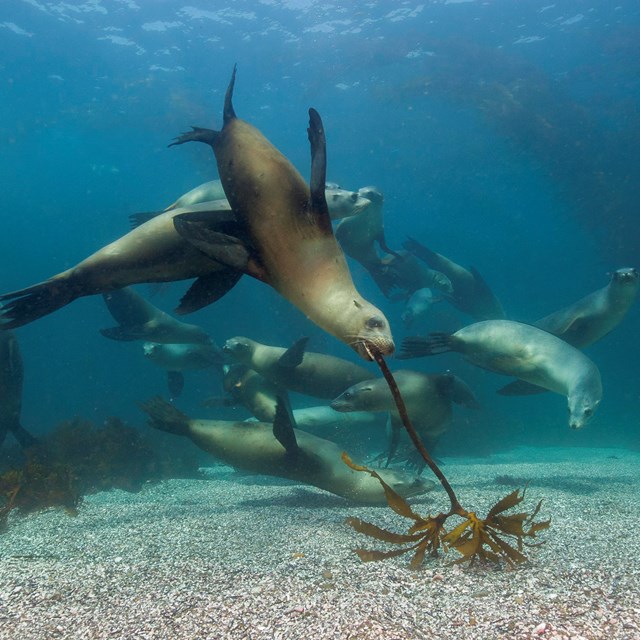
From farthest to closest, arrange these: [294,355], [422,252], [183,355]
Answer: [422,252], [183,355], [294,355]

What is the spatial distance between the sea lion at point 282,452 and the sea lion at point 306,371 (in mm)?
1459

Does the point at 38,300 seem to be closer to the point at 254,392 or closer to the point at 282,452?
the point at 282,452

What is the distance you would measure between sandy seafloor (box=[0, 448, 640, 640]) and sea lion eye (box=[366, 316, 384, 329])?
1.27 metres

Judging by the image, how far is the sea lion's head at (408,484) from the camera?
4.86 metres

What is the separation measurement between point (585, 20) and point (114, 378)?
3402cm

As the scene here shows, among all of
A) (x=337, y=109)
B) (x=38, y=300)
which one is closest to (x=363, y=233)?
(x=38, y=300)

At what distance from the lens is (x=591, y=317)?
23.1ft

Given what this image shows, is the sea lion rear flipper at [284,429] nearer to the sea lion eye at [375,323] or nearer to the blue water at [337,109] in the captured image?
the sea lion eye at [375,323]

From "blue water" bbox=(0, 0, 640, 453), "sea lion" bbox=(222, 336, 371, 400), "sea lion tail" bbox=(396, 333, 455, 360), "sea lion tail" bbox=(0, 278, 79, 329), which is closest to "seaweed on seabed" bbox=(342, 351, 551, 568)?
"sea lion tail" bbox=(0, 278, 79, 329)

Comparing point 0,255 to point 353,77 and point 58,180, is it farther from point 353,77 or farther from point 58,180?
point 353,77

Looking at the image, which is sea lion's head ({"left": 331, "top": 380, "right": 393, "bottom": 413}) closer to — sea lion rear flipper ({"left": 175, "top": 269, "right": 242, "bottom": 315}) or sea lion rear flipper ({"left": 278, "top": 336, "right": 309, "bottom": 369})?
sea lion rear flipper ({"left": 278, "top": 336, "right": 309, "bottom": 369})

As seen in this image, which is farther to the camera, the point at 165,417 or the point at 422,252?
the point at 422,252

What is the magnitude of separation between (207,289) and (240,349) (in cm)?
441

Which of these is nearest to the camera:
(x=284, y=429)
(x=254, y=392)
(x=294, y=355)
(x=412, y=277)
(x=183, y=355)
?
(x=284, y=429)
